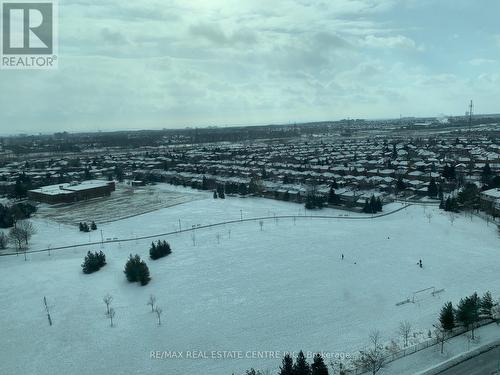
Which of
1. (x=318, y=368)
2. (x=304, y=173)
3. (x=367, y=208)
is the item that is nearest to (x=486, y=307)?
(x=318, y=368)

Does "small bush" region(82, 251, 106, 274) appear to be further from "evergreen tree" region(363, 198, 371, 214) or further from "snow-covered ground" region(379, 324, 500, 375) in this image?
"evergreen tree" region(363, 198, 371, 214)

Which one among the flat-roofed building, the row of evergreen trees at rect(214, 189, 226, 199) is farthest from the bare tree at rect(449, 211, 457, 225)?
the flat-roofed building

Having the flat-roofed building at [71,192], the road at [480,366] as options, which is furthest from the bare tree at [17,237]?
the road at [480,366]

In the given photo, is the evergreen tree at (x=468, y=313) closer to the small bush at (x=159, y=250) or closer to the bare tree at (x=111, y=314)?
the bare tree at (x=111, y=314)

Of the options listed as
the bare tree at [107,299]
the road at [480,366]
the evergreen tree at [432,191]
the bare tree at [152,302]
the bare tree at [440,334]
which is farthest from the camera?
the evergreen tree at [432,191]

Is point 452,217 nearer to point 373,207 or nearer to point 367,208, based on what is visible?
point 373,207

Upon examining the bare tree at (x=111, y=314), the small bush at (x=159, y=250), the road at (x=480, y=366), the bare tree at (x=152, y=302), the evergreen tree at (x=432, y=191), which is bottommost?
the bare tree at (x=111, y=314)

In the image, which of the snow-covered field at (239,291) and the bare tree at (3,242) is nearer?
the snow-covered field at (239,291)
